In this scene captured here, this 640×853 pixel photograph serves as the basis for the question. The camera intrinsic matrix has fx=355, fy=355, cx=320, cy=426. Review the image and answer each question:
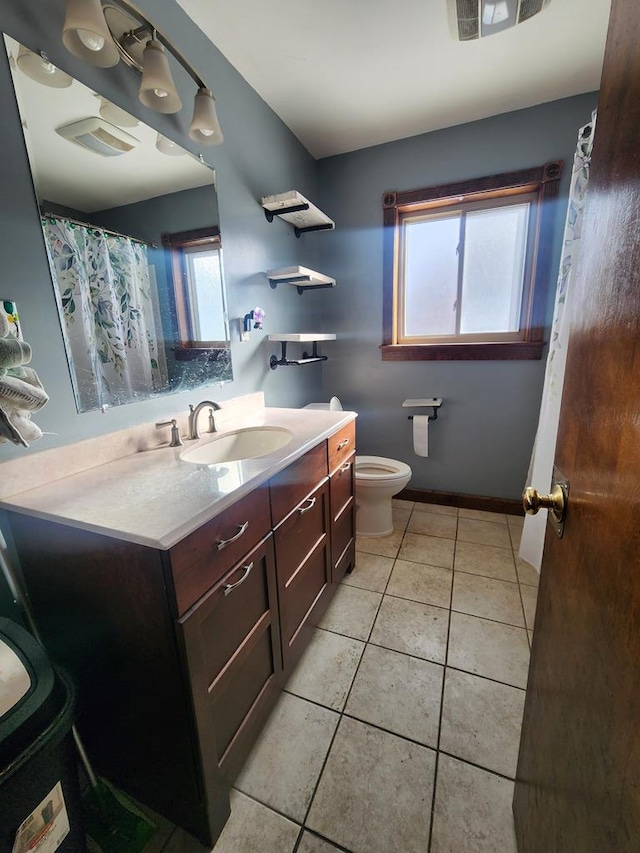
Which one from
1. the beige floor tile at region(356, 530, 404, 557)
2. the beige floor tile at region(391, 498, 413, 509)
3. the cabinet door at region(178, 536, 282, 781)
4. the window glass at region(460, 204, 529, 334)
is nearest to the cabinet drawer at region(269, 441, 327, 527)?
the cabinet door at region(178, 536, 282, 781)

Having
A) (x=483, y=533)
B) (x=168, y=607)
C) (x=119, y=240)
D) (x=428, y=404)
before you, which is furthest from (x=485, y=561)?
(x=119, y=240)

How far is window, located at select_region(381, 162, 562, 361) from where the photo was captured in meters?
2.11

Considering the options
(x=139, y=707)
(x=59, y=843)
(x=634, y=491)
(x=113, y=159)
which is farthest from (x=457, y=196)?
(x=59, y=843)

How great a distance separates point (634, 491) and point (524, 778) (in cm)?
88

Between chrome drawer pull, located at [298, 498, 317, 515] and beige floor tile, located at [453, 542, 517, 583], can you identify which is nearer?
chrome drawer pull, located at [298, 498, 317, 515]

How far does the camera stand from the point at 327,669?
4.53 ft

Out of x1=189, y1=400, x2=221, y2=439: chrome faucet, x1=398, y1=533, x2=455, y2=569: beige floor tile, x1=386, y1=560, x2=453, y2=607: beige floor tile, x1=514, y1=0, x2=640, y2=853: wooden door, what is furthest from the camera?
x1=398, y1=533, x2=455, y2=569: beige floor tile

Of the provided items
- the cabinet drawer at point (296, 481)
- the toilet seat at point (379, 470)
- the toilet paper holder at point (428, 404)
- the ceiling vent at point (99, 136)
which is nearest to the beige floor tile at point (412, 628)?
the toilet seat at point (379, 470)

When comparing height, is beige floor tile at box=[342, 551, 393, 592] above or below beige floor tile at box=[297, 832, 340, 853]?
above

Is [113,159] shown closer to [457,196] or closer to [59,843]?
[59,843]

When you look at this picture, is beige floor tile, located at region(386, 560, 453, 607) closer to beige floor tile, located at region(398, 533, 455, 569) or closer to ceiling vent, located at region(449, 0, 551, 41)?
beige floor tile, located at region(398, 533, 455, 569)

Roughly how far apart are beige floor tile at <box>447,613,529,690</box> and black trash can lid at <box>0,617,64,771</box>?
4.32ft

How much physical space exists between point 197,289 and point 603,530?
1.53 m

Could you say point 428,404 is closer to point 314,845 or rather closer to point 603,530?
point 603,530
